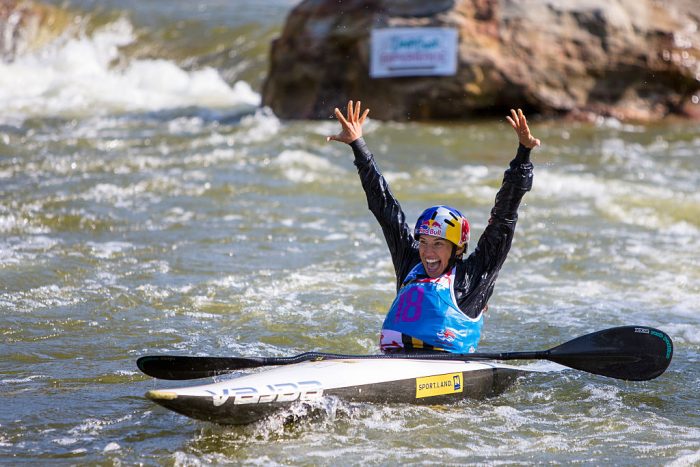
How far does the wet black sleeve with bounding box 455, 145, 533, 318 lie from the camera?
17.5ft

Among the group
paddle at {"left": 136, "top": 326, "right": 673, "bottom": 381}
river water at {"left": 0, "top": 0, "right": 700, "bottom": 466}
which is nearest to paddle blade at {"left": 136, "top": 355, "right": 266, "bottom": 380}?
river water at {"left": 0, "top": 0, "right": 700, "bottom": 466}

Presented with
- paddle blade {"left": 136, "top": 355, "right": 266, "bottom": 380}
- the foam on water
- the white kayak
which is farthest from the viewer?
the foam on water

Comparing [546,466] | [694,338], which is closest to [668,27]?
[694,338]

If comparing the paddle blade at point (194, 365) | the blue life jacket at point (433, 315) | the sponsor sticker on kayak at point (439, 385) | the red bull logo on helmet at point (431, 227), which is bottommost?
the sponsor sticker on kayak at point (439, 385)

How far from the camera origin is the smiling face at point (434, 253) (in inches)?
212

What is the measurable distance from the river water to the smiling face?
0.74m

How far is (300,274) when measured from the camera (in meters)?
8.02

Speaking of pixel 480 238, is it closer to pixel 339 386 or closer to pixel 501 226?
pixel 501 226

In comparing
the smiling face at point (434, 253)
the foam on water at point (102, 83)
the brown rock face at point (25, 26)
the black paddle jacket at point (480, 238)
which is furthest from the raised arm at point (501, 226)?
the brown rock face at point (25, 26)

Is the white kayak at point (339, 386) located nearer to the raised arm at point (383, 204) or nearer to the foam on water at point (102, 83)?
the raised arm at point (383, 204)

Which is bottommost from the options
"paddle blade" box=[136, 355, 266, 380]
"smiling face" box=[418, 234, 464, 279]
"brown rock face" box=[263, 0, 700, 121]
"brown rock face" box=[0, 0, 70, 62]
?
"paddle blade" box=[136, 355, 266, 380]

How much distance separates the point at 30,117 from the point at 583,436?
13.6 meters

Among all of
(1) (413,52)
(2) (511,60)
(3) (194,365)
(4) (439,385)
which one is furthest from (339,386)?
(2) (511,60)

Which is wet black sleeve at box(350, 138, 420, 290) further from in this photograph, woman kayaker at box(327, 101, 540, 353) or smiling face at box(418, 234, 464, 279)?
smiling face at box(418, 234, 464, 279)
